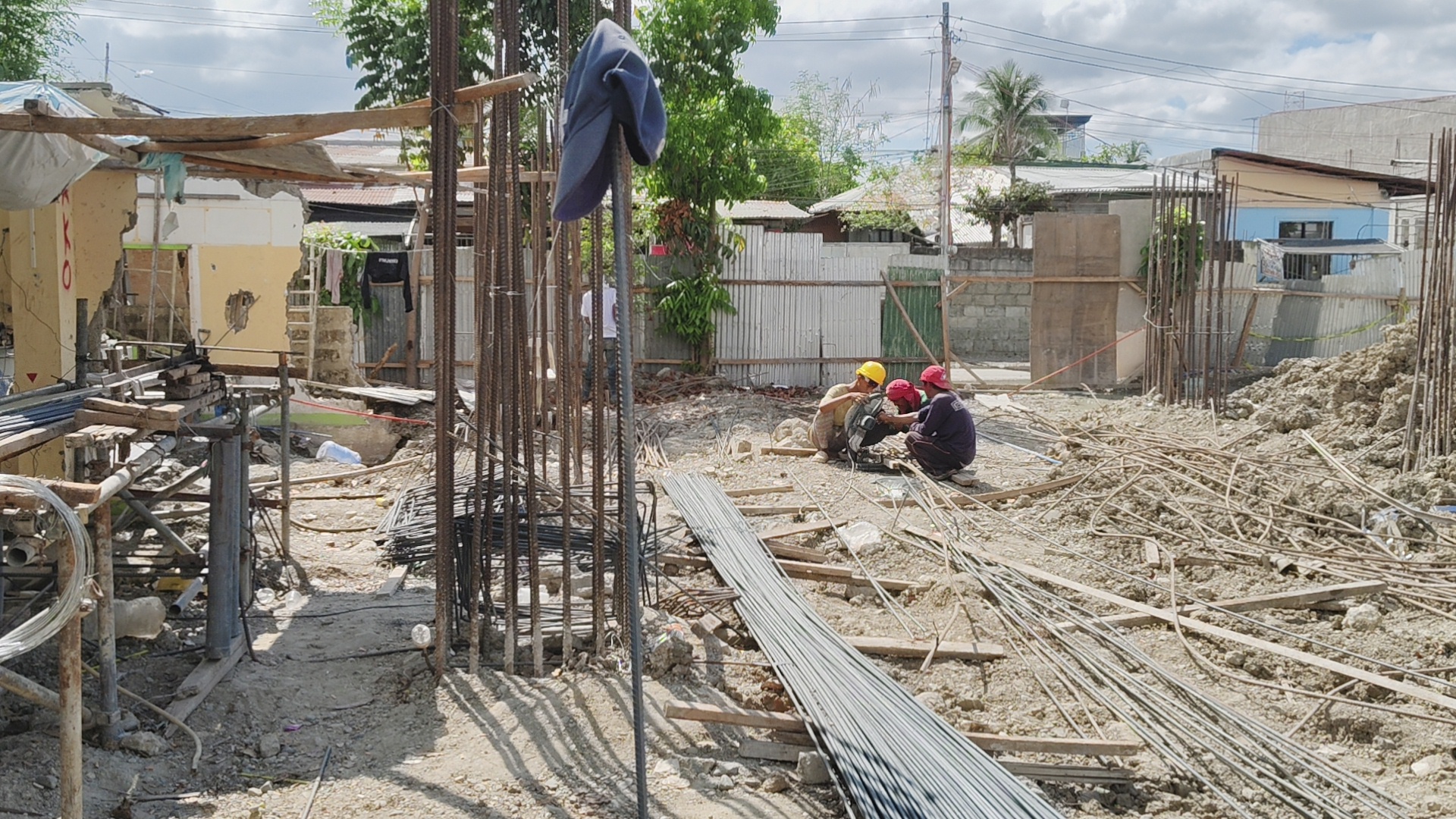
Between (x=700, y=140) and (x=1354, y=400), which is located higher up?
(x=700, y=140)

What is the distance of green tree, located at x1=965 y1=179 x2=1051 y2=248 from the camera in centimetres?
2928

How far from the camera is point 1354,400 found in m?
12.1

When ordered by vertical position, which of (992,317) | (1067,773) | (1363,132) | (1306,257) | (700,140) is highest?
(1363,132)

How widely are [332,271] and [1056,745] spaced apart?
13.1m

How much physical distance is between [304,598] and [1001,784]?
15.3 ft

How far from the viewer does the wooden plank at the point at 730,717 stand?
16.1ft

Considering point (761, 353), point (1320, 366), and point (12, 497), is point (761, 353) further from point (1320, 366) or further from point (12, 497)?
point (12, 497)

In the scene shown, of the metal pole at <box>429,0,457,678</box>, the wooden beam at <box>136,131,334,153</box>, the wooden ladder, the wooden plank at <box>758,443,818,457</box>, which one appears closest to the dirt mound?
the wooden plank at <box>758,443,818,457</box>

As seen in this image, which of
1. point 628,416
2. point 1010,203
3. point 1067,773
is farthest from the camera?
point 1010,203

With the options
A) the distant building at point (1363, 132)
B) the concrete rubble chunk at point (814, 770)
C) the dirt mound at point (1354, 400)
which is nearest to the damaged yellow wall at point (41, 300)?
the concrete rubble chunk at point (814, 770)

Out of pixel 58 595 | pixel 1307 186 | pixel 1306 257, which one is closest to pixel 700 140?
pixel 58 595

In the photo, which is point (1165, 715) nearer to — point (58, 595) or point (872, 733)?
point (872, 733)

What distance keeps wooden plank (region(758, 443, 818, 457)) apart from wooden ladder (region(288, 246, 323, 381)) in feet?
19.5

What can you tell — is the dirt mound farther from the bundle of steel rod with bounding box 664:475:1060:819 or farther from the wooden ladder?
the wooden ladder
